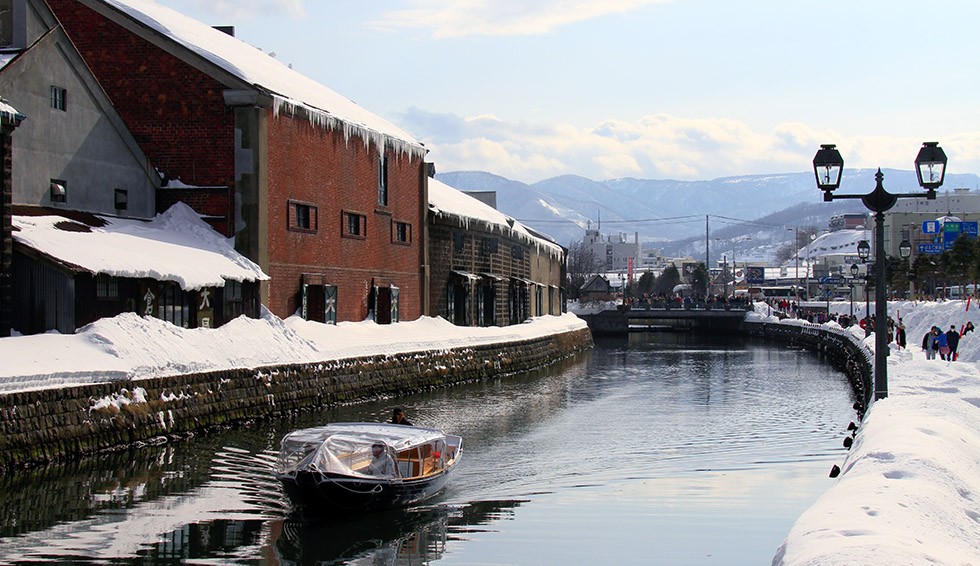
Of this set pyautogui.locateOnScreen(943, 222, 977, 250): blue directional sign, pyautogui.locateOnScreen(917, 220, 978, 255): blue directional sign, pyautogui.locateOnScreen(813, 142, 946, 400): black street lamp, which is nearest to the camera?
pyautogui.locateOnScreen(813, 142, 946, 400): black street lamp

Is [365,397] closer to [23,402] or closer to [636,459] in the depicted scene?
[636,459]

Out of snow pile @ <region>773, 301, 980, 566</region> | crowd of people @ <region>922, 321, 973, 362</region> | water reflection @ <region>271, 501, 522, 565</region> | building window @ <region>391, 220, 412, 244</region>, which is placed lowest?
water reflection @ <region>271, 501, 522, 565</region>

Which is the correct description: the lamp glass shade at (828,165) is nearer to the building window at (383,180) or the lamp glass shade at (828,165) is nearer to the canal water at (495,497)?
the canal water at (495,497)

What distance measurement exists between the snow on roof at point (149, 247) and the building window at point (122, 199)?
36.5 inches

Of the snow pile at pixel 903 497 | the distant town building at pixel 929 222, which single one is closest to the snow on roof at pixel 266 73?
the snow pile at pixel 903 497

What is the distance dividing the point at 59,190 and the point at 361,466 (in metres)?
19.2

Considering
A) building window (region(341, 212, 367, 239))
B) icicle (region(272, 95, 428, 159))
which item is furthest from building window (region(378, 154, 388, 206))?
building window (region(341, 212, 367, 239))

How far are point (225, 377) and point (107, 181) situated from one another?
1081 centimetres

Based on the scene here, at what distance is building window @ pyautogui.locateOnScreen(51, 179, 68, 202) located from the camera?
35594 millimetres

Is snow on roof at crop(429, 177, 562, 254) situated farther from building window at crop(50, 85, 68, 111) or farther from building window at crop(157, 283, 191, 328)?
building window at crop(50, 85, 68, 111)

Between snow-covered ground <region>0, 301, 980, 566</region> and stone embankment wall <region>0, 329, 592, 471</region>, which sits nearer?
snow-covered ground <region>0, 301, 980, 566</region>

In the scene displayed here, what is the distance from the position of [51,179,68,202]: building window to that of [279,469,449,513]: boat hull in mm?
18936

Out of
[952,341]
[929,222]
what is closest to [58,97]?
[952,341]

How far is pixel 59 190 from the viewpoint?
35656mm
